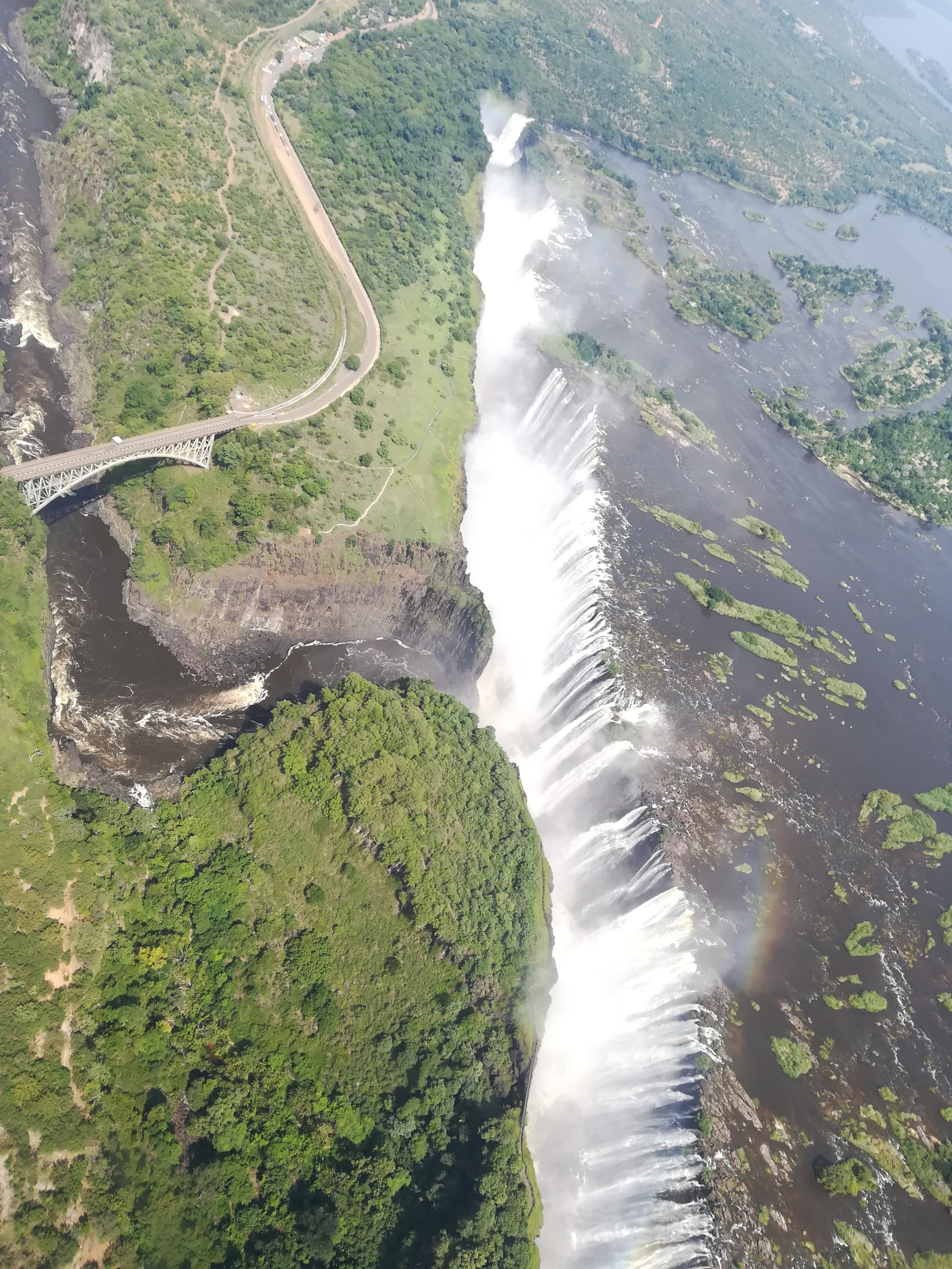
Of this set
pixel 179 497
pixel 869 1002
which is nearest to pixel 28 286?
pixel 179 497

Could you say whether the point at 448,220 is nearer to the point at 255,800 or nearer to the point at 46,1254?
the point at 255,800

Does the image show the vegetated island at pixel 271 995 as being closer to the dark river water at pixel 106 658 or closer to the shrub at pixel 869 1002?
the dark river water at pixel 106 658

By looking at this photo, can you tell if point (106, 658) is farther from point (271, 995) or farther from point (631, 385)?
point (631, 385)

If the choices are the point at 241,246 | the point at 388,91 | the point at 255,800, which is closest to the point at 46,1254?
the point at 255,800

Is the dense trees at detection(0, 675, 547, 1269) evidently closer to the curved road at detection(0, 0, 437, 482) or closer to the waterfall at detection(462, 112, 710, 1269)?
the waterfall at detection(462, 112, 710, 1269)

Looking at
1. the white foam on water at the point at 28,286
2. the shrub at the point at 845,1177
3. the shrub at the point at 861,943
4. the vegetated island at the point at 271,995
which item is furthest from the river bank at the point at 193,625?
the shrub at the point at 845,1177
